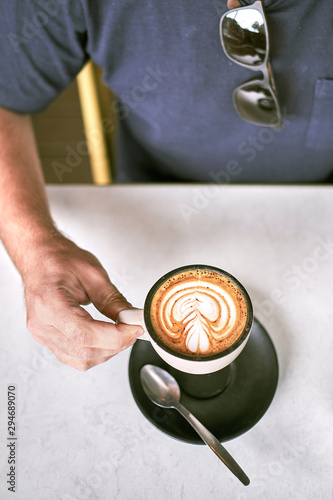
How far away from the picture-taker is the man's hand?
0.64 metres

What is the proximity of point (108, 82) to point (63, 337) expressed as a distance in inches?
23.1

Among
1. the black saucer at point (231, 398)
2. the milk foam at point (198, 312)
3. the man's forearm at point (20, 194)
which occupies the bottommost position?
the black saucer at point (231, 398)

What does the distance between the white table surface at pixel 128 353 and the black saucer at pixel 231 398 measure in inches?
1.5

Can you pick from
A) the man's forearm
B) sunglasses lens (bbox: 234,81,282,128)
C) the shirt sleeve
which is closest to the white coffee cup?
the man's forearm

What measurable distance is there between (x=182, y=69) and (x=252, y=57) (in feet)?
0.49

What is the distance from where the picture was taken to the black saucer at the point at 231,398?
2.22 feet

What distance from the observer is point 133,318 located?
0.64 metres

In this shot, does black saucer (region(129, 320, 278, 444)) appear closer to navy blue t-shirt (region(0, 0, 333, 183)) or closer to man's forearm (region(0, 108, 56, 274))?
A: man's forearm (region(0, 108, 56, 274))

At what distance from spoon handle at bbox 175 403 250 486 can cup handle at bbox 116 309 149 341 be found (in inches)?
6.0

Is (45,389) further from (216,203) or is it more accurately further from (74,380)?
(216,203)

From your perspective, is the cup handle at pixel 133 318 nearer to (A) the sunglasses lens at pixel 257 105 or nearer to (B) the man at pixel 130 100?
(B) the man at pixel 130 100

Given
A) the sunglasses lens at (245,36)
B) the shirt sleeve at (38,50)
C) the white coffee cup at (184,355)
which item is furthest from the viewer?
the shirt sleeve at (38,50)

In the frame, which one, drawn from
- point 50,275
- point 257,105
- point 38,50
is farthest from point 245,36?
point 50,275

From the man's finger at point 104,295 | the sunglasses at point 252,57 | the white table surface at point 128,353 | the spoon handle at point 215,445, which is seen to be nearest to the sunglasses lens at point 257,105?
the sunglasses at point 252,57
